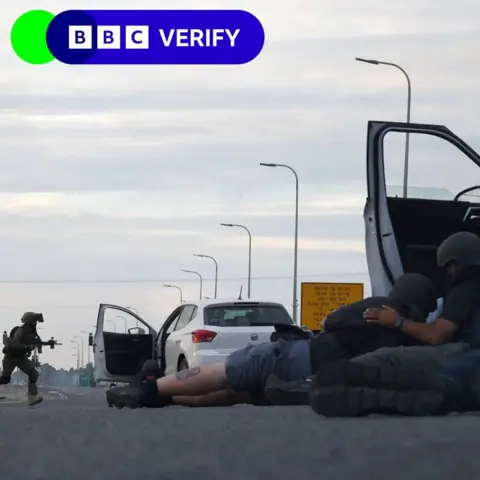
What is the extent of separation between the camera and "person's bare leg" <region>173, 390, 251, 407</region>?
9.27 meters

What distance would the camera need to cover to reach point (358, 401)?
24.6 ft

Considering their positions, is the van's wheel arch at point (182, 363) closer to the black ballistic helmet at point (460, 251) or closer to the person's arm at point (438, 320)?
the black ballistic helmet at point (460, 251)

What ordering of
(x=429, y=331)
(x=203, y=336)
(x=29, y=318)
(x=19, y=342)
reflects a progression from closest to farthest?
(x=429, y=331), (x=203, y=336), (x=29, y=318), (x=19, y=342)

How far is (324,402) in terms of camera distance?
7.52 metres

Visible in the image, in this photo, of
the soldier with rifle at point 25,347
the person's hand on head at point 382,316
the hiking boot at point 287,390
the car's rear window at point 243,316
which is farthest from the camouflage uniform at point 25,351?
the person's hand on head at point 382,316

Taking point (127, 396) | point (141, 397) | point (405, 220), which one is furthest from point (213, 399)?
point (405, 220)

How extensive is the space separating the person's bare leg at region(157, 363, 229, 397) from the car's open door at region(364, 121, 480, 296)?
2.39 m

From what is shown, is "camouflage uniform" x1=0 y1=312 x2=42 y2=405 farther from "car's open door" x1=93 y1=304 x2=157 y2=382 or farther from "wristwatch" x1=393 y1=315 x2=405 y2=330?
"wristwatch" x1=393 y1=315 x2=405 y2=330

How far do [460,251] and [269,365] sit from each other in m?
1.43

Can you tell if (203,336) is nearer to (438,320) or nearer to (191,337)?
(191,337)

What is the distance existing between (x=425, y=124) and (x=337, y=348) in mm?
3366

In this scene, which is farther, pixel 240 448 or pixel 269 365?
pixel 269 365

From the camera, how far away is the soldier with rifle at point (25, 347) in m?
20.6

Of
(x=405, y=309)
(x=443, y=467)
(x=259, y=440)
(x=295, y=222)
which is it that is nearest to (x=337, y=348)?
(x=405, y=309)
